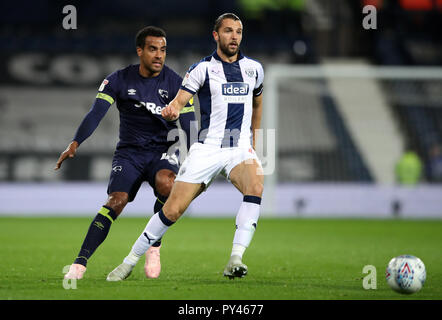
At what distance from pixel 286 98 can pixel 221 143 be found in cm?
1591

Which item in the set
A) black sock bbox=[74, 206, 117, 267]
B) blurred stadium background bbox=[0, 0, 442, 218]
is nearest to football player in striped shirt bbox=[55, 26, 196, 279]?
black sock bbox=[74, 206, 117, 267]

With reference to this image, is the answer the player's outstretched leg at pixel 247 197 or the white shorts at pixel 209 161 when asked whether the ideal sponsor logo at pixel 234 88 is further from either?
the player's outstretched leg at pixel 247 197

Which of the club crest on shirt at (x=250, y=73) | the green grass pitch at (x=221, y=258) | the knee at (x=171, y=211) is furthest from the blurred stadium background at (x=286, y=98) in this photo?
the knee at (x=171, y=211)

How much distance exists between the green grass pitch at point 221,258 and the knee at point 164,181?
763 mm

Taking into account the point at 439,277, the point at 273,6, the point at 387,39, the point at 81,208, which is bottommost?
the point at 439,277

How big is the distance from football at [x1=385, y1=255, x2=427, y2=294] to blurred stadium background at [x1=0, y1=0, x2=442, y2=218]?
10.9 m

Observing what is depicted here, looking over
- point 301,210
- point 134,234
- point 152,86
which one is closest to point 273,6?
point 301,210

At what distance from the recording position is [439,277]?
6961 millimetres

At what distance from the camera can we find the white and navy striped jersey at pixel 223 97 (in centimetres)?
642

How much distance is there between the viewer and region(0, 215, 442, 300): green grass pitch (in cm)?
570

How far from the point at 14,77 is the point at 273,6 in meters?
8.85

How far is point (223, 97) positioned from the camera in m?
6.42

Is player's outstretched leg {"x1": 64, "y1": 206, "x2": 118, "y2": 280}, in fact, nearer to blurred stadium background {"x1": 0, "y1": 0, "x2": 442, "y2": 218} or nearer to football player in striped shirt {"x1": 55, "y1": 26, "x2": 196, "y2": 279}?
football player in striped shirt {"x1": 55, "y1": 26, "x2": 196, "y2": 279}
